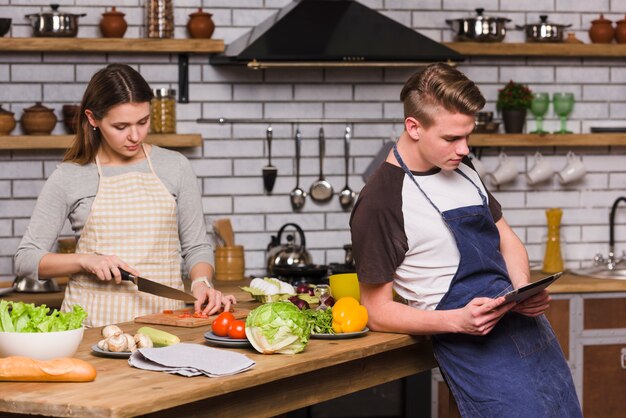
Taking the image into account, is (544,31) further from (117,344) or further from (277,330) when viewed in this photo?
(117,344)

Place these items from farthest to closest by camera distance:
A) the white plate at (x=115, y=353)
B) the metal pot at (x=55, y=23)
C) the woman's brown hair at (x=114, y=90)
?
the metal pot at (x=55, y=23), the woman's brown hair at (x=114, y=90), the white plate at (x=115, y=353)

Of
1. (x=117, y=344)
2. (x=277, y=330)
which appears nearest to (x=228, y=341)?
(x=277, y=330)

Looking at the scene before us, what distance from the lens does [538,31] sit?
231 inches

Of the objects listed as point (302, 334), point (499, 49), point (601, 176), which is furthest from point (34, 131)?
point (601, 176)

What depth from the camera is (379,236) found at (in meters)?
3.12

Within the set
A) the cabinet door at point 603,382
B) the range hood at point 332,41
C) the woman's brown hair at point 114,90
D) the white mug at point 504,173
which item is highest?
the range hood at point 332,41

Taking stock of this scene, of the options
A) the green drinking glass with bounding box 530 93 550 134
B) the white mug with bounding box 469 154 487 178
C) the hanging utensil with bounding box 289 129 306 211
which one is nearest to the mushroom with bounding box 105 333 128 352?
the hanging utensil with bounding box 289 129 306 211

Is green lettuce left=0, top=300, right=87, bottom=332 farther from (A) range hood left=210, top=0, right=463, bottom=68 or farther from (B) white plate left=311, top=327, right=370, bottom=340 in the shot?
(A) range hood left=210, top=0, right=463, bottom=68

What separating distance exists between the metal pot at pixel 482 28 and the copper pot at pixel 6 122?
243 centimetres

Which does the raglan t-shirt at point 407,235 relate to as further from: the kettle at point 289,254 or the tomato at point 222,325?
the kettle at point 289,254

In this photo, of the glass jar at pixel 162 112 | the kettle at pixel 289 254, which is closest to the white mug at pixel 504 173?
the kettle at pixel 289 254

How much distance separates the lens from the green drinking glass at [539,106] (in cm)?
589

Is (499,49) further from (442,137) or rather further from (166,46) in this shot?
(442,137)

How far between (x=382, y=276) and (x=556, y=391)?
0.64 metres
